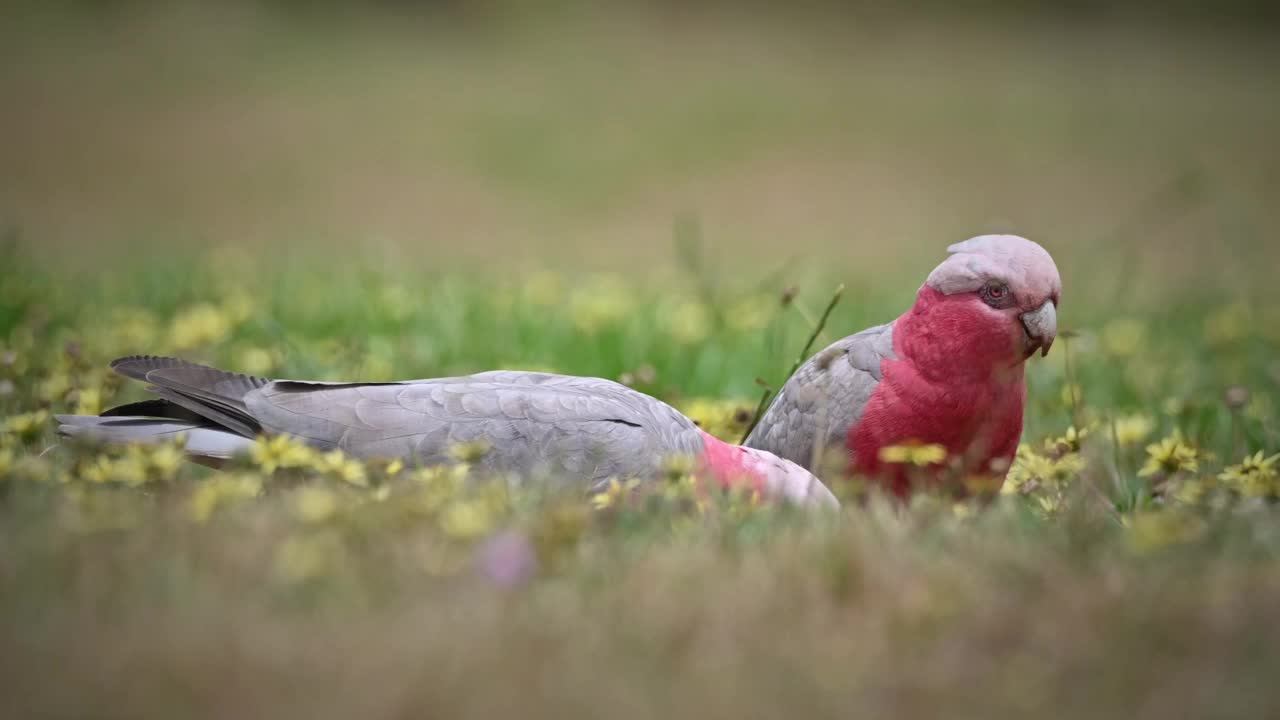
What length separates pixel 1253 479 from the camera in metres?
2.00

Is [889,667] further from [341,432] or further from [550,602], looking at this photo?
[341,432]

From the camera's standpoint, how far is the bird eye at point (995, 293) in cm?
221

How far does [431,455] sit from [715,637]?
0.87m

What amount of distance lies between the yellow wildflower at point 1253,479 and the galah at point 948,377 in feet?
1.33

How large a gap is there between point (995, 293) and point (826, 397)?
1.32 ft

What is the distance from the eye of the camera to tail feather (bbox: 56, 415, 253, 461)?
212 centimetres

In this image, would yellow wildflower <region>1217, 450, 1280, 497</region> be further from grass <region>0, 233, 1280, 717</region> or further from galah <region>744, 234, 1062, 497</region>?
galah <region>744, 234, 1062, 497</region>

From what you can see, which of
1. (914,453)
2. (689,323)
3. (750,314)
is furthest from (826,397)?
(750,314)

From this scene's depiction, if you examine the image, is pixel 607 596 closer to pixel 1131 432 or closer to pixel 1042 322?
pixel 1042 322

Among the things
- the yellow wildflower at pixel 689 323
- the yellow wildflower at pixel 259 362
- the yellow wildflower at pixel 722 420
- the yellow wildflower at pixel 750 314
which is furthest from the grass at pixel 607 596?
the yellow wildflower at pixel 750 314

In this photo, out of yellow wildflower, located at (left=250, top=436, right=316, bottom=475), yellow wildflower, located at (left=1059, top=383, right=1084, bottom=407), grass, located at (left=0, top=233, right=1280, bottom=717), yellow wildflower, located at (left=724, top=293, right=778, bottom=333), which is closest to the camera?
grass, located at (left=0, top=233, right=1280, bottom=717)

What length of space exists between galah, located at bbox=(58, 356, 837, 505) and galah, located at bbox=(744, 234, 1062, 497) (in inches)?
8.3

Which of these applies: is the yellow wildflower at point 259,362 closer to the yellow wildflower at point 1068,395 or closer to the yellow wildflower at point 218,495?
the yellow wildflower at point 218,495

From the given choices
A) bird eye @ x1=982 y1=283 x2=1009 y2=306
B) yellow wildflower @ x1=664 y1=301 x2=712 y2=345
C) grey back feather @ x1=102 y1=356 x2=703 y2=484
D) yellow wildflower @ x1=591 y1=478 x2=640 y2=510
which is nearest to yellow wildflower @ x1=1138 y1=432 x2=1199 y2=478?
bird eye @ x1=982 y1=283 x2=1009 y2=306
